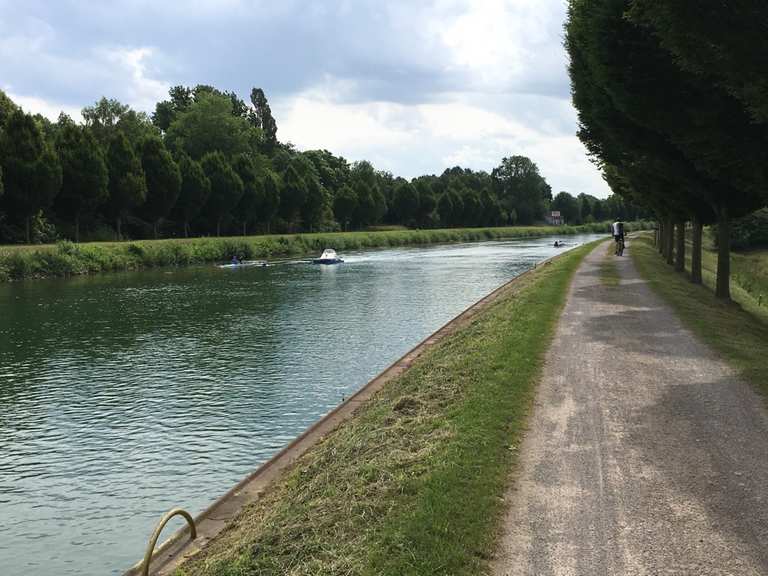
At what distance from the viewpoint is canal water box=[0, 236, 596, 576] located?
35.0ft

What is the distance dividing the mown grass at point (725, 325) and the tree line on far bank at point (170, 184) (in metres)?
34.9

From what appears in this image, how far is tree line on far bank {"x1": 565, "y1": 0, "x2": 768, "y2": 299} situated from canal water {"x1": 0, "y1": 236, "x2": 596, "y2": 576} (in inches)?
403

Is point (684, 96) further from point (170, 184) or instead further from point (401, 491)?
point (170, 184)

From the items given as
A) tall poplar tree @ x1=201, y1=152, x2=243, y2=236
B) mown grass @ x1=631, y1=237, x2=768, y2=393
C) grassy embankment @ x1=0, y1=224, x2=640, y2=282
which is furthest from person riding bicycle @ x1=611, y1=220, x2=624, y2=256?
tall poplar tree @ x1=201, y1=152, x2=243, y2=236

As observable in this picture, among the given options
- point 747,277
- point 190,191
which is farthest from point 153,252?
point 747,277

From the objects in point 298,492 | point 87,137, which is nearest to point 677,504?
point 298,492

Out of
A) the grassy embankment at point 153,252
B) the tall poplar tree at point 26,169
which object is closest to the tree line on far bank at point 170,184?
the tall poplar tree at point 26,169

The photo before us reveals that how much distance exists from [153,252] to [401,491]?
192 feet

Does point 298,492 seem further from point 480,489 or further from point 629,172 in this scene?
point 629,172

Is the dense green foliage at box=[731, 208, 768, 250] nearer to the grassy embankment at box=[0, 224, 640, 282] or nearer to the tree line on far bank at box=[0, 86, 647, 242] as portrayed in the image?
the tree line on far bank at box=[0, 86, 647, 242]

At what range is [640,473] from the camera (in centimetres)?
834

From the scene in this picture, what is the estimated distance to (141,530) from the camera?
1012 centimetres

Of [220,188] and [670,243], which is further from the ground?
[220,188]

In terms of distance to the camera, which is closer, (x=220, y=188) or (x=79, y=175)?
(x=79, y=175)
